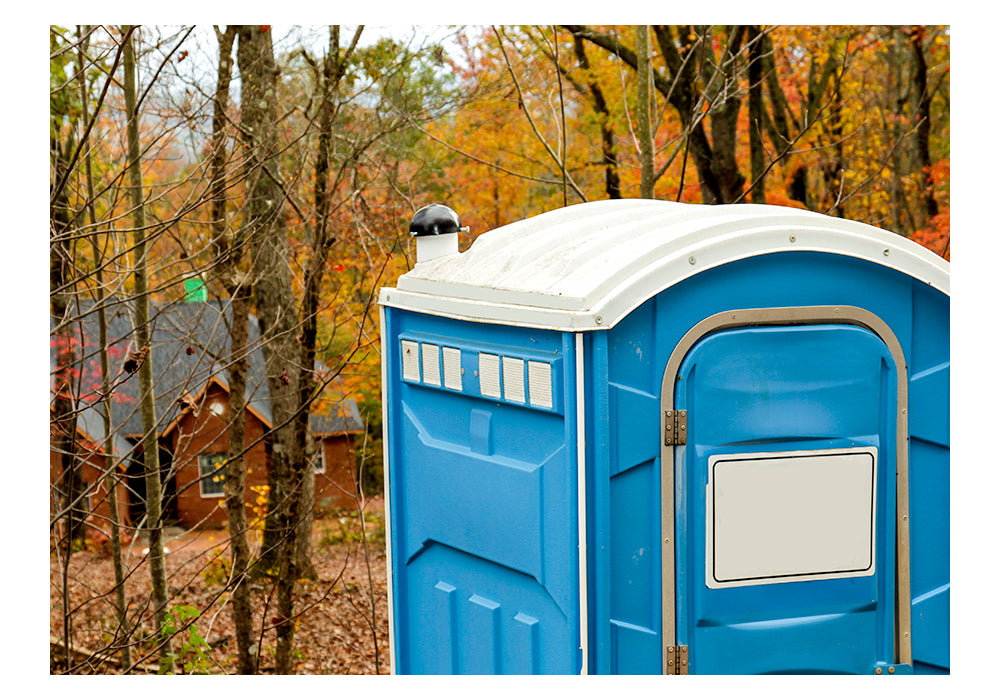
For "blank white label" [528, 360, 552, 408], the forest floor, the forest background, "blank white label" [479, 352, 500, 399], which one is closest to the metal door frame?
"blank white label" [528, 360, 552, 408]

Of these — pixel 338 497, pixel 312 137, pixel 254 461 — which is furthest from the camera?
pixel 338 497

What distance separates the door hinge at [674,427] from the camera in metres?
3.46

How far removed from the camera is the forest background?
7.35 m

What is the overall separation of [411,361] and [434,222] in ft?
2.50

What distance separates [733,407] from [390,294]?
1.75 meters

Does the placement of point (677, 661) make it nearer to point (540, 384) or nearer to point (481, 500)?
point (481, 500)

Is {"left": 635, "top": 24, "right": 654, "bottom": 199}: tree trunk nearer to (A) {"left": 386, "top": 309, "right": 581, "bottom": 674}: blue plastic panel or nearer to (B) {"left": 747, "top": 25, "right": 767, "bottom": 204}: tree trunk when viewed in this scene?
(B) {"left": 747, "top": 25, "right": 767, "bottom": 204}: tree trunk

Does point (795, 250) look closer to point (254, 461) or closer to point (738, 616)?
point (738, 616)

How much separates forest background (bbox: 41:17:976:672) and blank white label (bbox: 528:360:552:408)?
2443mm

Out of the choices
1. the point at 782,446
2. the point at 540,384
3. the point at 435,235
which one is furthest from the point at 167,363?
the point at 782,446

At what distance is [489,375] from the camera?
3.82 meters

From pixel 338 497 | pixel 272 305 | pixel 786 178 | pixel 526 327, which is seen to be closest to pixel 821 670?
pixel 526 327

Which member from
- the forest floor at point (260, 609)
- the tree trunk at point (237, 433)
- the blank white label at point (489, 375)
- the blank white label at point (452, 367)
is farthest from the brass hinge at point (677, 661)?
the forest floor at point (260, 609)

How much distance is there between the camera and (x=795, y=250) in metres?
3.55
